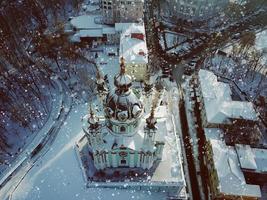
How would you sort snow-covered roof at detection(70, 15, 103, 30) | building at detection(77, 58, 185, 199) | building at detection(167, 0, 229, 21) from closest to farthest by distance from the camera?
building at detection(77, 58, 185, 199) < snow-covered roof at detection(70, 15, 103, 30) < building at detection(167, 0, 229, 21)

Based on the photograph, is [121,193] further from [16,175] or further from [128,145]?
[16,175]

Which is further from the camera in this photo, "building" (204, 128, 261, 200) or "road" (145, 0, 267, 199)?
"road" (145, 0, 267, 199)

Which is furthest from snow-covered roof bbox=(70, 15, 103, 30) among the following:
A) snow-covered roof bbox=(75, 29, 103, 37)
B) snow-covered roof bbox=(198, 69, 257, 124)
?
snow-covered roof bbox=(198, 69, 257, 124)

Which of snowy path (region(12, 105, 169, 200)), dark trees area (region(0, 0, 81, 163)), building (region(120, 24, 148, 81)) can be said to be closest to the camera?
snowy path (region(12, 105, 169, 200))

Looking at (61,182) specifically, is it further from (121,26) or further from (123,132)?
(121,26)

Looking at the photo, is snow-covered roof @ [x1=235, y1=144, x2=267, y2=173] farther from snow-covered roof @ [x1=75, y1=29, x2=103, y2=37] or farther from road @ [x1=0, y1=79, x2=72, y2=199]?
snow-covered roof @ [x1=75, y1=29, x2=103, y2=37]

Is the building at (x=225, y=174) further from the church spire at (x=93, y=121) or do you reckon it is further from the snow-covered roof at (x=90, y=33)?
the snow-covered roof at (x=90, y=33)

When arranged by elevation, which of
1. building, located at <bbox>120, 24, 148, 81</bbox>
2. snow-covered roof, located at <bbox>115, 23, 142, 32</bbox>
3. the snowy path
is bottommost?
the snowy path

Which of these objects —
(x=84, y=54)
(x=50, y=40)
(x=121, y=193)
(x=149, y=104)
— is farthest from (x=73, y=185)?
(x=50, y=40)
